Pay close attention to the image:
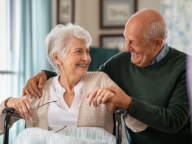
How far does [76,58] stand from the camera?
1715mm

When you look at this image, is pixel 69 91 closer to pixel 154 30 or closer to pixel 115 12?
pixel 154 30

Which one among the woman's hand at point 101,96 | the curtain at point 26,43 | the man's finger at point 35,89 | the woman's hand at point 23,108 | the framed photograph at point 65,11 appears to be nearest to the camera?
the woman's hand at point 101,96

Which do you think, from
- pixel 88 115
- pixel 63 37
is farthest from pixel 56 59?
pixel 88 115

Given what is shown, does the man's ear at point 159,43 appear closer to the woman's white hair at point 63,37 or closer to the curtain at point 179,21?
the woman's white hair at point 63,37

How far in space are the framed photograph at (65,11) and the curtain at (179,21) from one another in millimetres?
1432

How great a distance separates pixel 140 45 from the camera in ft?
5.80

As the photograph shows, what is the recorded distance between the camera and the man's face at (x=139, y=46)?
1.76 metres

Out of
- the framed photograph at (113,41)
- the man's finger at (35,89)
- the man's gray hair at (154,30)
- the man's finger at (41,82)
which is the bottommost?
the man's finger at (35,89)

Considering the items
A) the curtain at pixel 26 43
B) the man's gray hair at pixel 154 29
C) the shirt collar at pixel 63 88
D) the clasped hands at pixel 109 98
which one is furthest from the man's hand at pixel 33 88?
the curtain at pixel 26 43

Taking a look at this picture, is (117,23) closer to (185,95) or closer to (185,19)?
(185,19)

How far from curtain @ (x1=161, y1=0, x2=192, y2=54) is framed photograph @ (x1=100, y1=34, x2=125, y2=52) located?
80cm

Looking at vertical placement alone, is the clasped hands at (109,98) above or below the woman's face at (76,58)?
below

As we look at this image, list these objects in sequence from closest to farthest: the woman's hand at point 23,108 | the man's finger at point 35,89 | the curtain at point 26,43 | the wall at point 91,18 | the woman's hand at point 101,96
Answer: the woman's hand at point 101,96, the woman's hand at point 23,108, the man's finger at point 35,89, the curtain at point 26,43, the wall at point 91,18

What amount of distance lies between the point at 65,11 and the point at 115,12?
36.4 inches
